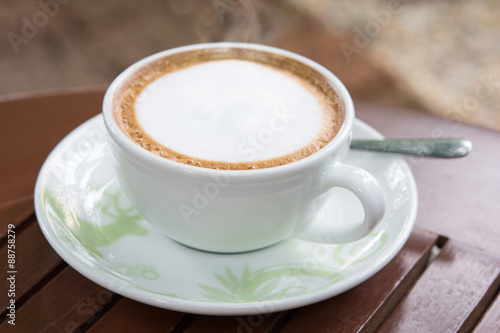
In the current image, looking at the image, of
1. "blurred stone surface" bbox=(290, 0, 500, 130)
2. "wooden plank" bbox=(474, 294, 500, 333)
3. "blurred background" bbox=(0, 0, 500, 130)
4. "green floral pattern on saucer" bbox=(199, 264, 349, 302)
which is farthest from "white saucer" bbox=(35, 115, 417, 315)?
"blurred stone surface" bbox=(290, 0, 500, 130)

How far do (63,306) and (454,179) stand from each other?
63 centimetres

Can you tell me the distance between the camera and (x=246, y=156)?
2.21ft

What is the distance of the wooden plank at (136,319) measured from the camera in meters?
0.63

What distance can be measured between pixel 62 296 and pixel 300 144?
1.13 ft

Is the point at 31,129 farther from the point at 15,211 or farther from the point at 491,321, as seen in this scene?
the point at 491,321

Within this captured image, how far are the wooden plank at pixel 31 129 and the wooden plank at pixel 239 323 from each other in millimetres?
363

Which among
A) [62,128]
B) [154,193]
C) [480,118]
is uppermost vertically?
[154,193]

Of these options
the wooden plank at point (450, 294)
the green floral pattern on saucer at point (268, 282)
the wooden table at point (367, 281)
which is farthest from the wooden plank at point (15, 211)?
the wooden plank at point (450, 294)

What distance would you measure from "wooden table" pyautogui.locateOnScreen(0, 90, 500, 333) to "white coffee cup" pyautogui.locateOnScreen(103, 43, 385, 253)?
95 millimetres

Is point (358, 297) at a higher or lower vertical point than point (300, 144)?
lower

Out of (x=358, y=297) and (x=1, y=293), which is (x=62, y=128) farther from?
(x=358, y=297)

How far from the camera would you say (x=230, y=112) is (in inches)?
29.6

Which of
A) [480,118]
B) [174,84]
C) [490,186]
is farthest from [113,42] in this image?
[490,186]

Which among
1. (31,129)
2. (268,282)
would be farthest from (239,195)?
(31,129)
